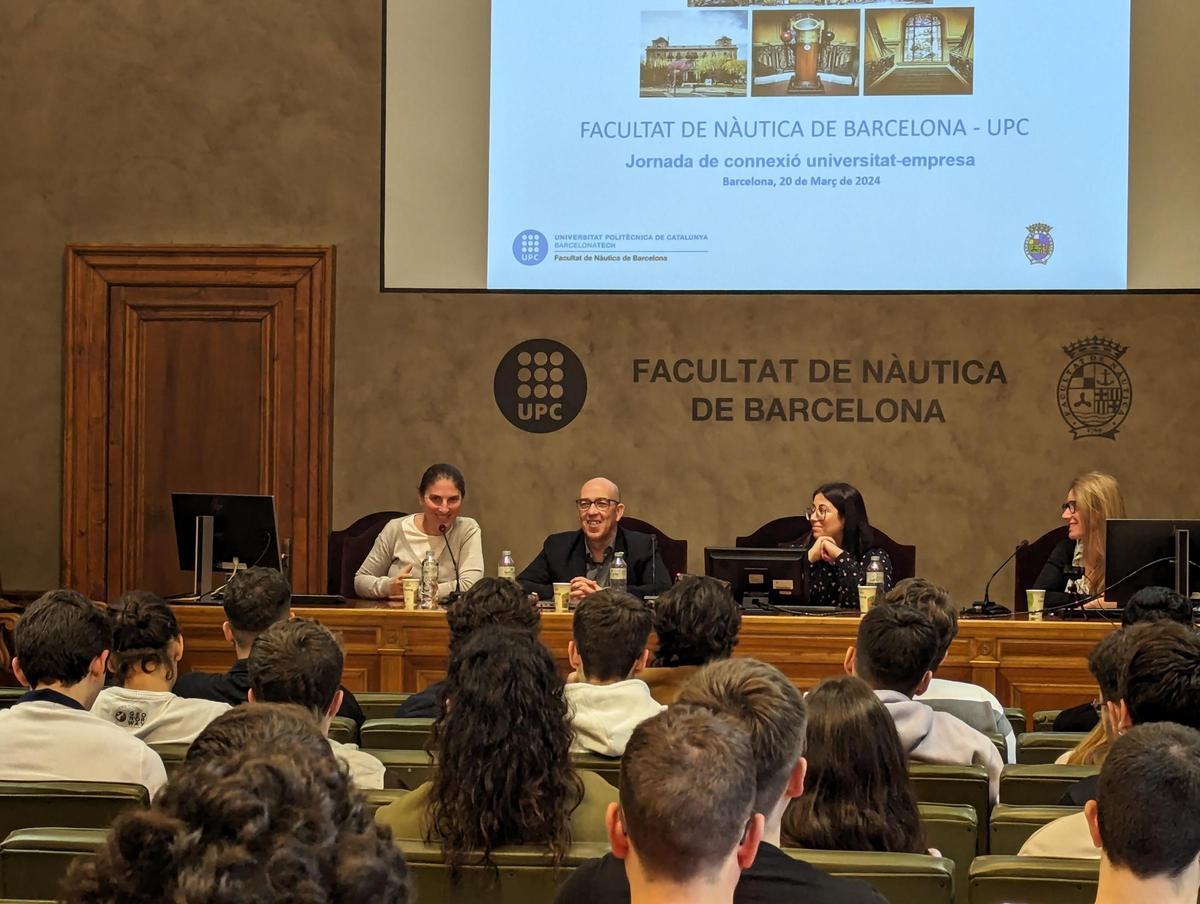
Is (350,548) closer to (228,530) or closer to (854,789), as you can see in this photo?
(228,530)

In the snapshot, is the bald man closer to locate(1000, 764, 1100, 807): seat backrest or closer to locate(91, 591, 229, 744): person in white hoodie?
locate(91, 591, 229, 744): person in white hoodie

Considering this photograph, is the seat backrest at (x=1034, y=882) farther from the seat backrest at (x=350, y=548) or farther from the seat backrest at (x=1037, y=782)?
the seat backrest at (x=350, y=548)

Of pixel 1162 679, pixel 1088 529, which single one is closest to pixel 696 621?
pixel 1162 679

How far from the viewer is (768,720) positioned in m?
2.00

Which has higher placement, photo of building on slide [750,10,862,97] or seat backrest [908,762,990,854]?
photo of building on slide [750,10,862,97]

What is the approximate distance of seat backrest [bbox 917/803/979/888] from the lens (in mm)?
2660

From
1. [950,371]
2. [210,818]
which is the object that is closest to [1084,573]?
Result: [950,371]

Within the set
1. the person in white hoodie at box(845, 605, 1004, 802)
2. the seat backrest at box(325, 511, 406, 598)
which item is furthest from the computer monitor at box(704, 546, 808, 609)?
the person in white hoodie at box(845, 605, 1004, 802)

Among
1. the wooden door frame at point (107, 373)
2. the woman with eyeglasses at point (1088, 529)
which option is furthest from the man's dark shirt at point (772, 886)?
the wooden door frame at point (107, 373)

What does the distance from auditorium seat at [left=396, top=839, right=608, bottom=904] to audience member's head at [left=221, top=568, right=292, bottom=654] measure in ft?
7.05

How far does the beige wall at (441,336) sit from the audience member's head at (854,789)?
5.57 metres

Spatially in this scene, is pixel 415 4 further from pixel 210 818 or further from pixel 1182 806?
pixel 210 818

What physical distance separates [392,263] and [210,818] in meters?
7.37

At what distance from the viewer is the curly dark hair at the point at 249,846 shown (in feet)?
2.88
